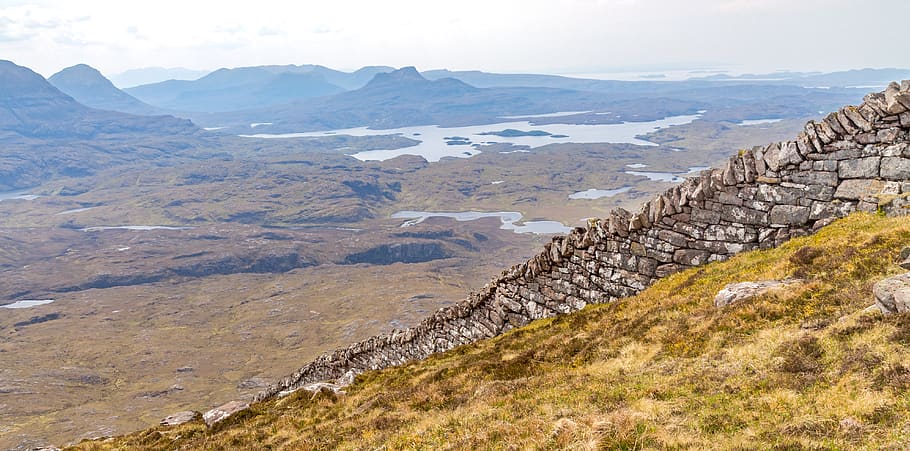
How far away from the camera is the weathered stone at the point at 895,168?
13.9 m

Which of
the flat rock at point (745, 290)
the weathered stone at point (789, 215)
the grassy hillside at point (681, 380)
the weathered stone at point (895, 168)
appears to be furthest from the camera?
the weathered stone at point (789, 215)

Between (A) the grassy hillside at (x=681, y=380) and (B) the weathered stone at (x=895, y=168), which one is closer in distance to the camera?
(A) the grassy hillside at (x=681, y=380)

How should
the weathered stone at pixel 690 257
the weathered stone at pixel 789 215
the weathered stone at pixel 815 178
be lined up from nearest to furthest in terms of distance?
the weathered stone at pixel 815 178 → the weathered stone at pixel 789 215 → the weathered stone at pixel 690 257

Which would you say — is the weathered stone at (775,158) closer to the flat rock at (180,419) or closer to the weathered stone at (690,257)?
the weathered stone at (690,257)

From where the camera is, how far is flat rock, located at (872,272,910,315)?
8430mm

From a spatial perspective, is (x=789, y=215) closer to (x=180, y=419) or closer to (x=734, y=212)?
(x=734, y=212)

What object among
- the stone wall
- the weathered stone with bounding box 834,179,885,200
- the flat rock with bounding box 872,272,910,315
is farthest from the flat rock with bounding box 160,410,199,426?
the weathered stone with bounding box 834,179,885,200

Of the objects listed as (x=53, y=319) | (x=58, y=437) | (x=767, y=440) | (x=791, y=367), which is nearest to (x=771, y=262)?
(x=791, y=367)

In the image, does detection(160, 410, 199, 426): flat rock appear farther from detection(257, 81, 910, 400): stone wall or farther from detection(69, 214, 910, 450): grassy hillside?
detection(257, 81, 910, 400): stone wall

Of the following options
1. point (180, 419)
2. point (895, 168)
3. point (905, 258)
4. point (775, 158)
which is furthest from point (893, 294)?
point (180, 419)

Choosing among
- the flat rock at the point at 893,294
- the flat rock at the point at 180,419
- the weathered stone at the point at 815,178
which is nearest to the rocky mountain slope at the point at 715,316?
the weathered stone at the point at 815,178

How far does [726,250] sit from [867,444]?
10524mm

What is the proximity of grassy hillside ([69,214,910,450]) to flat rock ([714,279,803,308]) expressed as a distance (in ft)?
1.07

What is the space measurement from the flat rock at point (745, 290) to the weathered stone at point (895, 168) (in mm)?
5005
